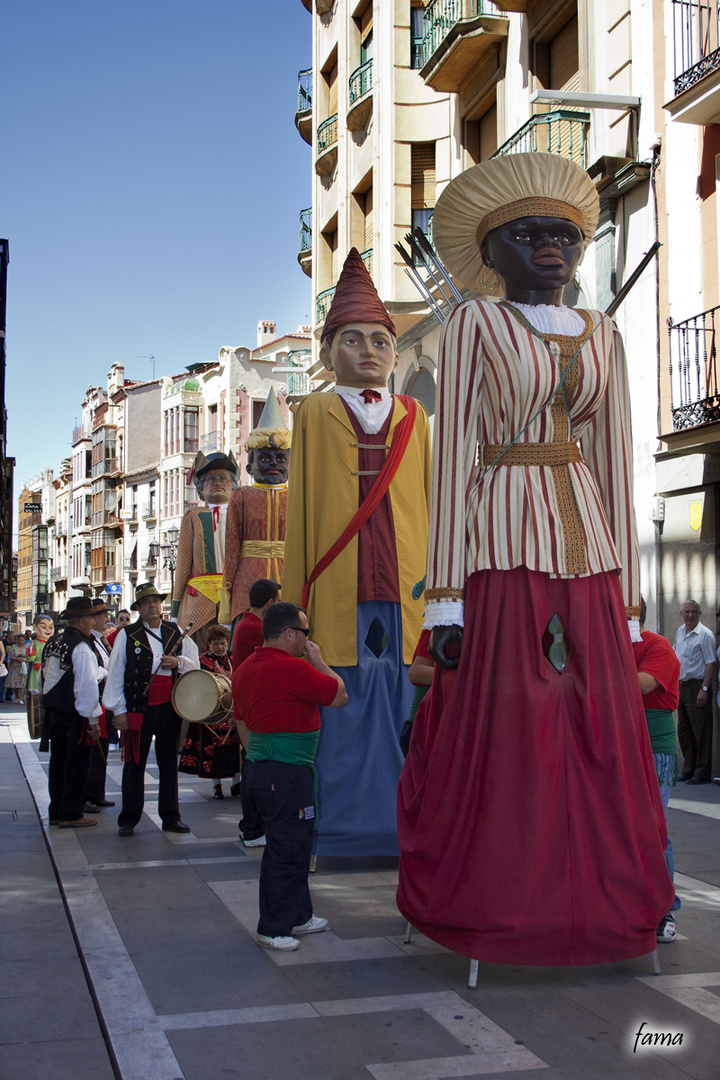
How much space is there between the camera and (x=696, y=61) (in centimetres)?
1109

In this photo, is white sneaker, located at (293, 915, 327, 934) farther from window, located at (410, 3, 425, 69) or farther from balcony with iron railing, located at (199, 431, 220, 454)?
balcony with iron railing, located at (199, 431, 220, 454)

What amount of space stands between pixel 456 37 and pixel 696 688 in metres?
9.61

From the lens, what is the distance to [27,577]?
3957 inches

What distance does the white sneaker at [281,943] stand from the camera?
4227mm

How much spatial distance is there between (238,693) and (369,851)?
1.42m

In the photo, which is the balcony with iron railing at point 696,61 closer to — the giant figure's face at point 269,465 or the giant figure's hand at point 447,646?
the giant figure's face at point 269,465

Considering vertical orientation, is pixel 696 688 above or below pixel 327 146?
below

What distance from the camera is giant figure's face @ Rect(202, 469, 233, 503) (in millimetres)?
9250

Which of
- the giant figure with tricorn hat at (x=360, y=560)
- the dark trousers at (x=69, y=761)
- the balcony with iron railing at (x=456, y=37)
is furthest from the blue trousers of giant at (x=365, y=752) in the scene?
the balcony with iron railing at (x=456, y=37)

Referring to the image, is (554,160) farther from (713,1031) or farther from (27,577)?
(27,577)

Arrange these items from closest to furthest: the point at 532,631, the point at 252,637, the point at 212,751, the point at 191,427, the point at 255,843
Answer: the point at 532,631 < the point at 252,637 < the point at 255,843 < the point at 212,751 < the point at 191,427

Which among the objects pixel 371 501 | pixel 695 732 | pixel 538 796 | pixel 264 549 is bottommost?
pixel 695 732

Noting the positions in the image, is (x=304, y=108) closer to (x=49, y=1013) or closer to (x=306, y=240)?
(x=306, y=240)

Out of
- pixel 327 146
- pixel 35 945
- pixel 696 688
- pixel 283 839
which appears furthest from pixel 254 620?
pixel 327 146
